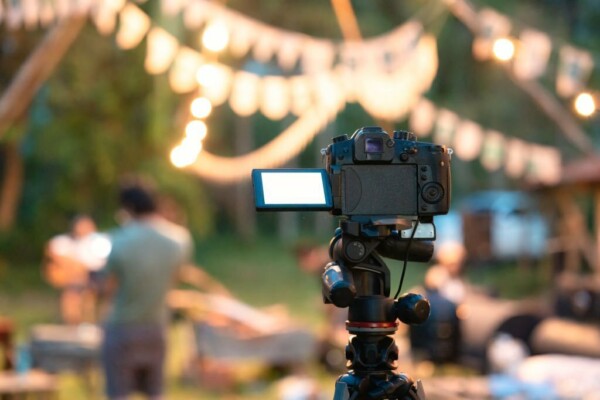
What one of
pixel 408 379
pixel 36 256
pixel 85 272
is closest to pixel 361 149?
pixel 408 379

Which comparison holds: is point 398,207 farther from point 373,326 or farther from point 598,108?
point 598,108

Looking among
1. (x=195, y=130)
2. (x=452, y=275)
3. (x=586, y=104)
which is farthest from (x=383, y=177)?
(x=452, y=275)

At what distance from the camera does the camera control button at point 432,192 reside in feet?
9.64

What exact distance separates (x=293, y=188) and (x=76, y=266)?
34.7 ft

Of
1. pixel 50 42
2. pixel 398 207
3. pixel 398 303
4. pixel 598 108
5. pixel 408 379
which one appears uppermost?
pixel 50 42

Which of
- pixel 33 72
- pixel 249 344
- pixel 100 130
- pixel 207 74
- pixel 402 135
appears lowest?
pixel 249 344

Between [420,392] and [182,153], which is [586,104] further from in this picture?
[182,153]

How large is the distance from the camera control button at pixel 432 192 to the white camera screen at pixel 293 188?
26 cm

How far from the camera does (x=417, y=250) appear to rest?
120 inches

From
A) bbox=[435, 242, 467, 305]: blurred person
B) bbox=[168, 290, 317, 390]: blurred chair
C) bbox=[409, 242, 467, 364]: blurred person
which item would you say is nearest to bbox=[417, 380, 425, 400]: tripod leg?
bbox=[409, 242, 467, 364]: blurred person

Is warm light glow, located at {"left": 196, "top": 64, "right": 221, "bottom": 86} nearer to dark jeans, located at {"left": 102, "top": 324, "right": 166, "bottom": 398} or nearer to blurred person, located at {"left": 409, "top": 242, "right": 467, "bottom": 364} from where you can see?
blurred person, located at {"left": 409, "top": 242, "right": 467, "bottom": 364}

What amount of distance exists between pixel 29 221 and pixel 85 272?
13333 mm

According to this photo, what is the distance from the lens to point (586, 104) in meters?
4.60

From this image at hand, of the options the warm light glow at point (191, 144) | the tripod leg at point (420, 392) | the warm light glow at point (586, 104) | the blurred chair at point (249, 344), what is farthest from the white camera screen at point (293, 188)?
the blurred chair at point (249, 344)
